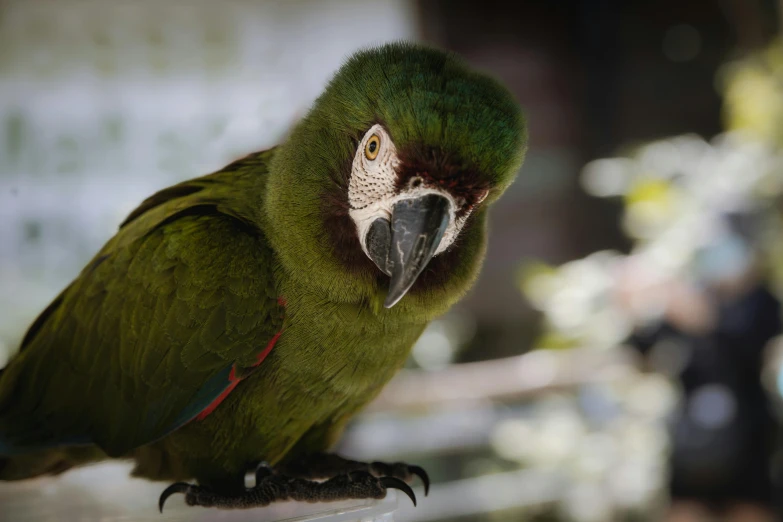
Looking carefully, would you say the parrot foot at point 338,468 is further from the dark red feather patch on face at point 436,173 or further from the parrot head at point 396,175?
the dark red feather patch on face at point 436,173

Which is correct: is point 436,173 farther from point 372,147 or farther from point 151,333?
point 151,333

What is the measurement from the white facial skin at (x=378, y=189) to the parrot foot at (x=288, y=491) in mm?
364

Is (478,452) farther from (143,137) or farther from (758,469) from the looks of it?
(143,137)

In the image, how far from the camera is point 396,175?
859 mm

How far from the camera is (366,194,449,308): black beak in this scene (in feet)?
2.76

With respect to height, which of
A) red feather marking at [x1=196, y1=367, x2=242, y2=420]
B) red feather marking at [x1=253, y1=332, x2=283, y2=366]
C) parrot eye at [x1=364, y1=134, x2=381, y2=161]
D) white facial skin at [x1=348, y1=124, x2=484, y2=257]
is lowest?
red feather marking at [x1=196, y1=367, x2=242, y2=420]

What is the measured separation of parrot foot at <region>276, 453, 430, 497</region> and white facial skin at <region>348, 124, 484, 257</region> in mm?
→ 425

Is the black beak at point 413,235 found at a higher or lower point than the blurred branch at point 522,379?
higher

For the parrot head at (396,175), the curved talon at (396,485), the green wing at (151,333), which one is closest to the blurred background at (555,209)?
the green wing at (151,333)

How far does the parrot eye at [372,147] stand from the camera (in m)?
0.89

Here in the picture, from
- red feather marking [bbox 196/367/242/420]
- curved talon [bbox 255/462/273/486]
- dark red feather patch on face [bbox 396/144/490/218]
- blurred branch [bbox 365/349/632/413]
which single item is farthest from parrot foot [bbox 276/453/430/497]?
blurred branch [bbox 365/349/632/413]

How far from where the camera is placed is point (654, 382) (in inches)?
113

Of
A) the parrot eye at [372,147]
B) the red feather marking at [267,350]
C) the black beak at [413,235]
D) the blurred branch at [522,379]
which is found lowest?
the blurred branch at [522,379]

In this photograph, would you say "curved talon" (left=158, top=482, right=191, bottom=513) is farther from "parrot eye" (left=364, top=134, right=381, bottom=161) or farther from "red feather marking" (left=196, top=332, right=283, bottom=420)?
"parrot eye" (left=364, top=134, right=381, bottom=161)
